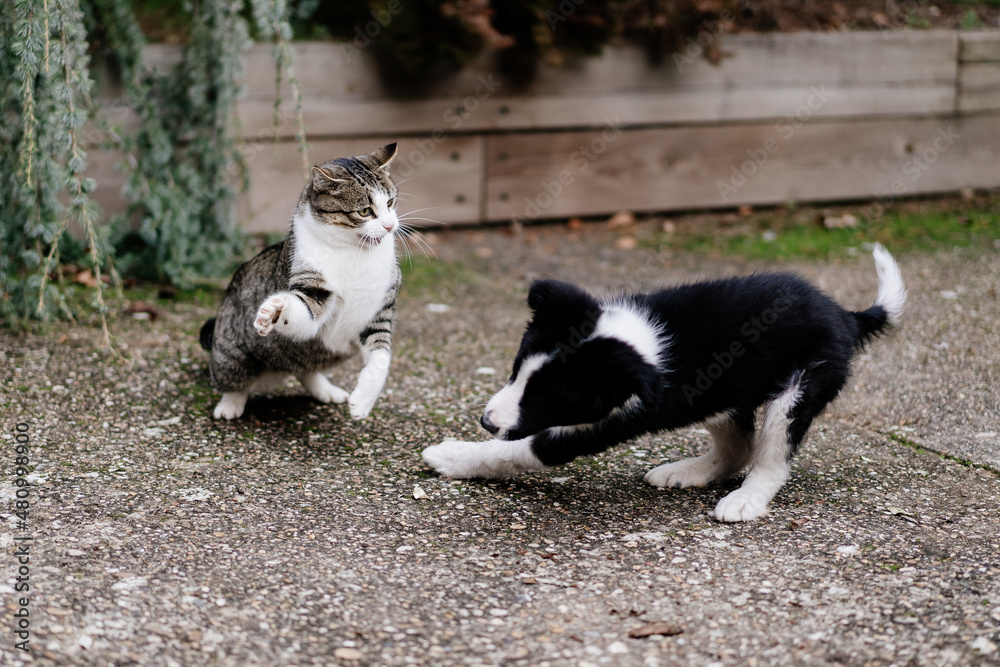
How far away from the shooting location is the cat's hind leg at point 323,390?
391 cm

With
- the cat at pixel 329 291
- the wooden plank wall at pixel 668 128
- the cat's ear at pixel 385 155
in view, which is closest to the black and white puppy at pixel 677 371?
the cat at pixel 329 291

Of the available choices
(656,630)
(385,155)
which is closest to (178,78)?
(385,155)

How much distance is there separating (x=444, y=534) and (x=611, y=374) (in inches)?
28.6

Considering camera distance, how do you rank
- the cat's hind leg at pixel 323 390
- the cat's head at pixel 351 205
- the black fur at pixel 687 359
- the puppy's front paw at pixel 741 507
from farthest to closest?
the cat's hind leg at pixel 323 390 < the cat's head at pixel 351 205 < the puppy's front paw at pixel 741 507 < the black fur at pixel 687 359

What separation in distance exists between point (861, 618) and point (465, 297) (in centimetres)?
336

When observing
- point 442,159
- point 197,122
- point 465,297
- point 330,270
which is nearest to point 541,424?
point 330,270

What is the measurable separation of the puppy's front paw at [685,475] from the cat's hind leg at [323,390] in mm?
1385

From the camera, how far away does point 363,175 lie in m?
3.45

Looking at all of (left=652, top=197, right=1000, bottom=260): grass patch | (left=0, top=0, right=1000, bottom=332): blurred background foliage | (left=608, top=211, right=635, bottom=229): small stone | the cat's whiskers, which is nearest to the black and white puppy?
the cat's whiskers

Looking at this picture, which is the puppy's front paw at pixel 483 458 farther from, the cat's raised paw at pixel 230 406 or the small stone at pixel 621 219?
the small stone at pixel 621 219

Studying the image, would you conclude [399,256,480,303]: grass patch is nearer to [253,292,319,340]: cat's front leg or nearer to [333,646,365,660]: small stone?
[253,292,319,340]: cat's front leg

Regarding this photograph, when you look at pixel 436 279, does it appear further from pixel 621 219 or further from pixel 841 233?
pixel 841 233

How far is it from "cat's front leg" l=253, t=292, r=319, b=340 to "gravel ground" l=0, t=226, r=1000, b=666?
0.47m

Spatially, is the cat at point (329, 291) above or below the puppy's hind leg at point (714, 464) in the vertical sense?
above
